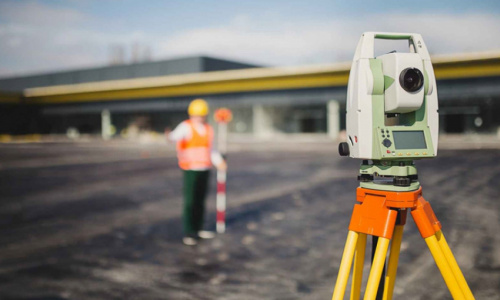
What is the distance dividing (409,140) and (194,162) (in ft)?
13.6

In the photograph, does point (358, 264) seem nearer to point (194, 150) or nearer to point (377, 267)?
point (377, 267)

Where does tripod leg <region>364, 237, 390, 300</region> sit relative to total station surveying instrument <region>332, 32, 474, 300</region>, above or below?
below

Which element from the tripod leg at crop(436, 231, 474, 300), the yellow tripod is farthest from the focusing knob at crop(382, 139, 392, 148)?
the tripod leg at crop(436, 231, 474, 300)

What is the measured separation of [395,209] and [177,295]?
2.46 m

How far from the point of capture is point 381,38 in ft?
7.64

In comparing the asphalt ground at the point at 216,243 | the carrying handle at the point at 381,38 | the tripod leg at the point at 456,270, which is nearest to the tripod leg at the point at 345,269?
the tripod leg at the point at 456,270

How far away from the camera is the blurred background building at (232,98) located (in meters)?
33.0

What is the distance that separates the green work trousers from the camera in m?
5.98

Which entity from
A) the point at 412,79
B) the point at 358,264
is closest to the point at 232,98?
the point at 358,264

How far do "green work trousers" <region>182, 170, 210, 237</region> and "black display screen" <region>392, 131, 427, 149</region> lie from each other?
4.13 meters

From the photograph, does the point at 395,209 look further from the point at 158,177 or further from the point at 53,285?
the point at 158,177

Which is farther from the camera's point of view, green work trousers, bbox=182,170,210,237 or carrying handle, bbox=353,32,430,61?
green work trousers, bbox=182,170,210,237

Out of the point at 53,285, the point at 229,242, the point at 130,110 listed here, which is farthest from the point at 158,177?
the point at 130,110

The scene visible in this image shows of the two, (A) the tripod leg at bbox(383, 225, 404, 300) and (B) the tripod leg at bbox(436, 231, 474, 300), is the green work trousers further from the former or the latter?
(B) the tripod leg at bbox(436, 231, 474, 300)
